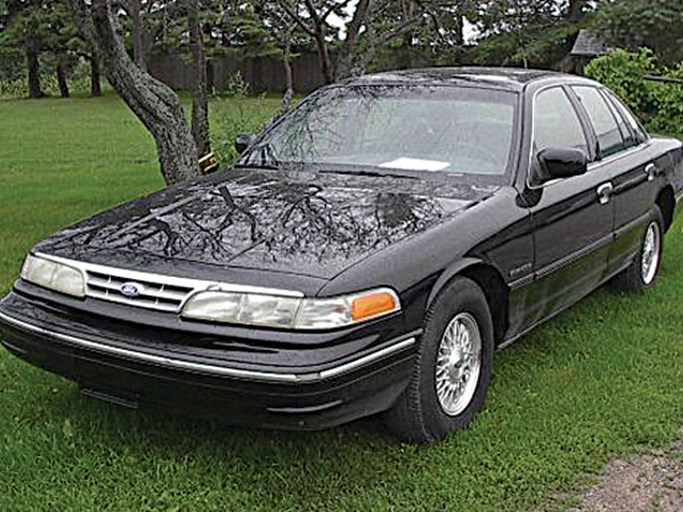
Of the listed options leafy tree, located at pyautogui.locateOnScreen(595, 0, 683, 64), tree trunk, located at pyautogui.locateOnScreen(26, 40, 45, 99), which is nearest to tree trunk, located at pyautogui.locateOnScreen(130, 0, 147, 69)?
leafy tree, located at pyautogui.locateOnScreen(595, 0, 683, 64)

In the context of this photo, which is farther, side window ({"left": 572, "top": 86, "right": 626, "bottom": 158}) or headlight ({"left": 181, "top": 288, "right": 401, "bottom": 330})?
side window ({"left": 572, "top": 86, "right": 626, "bottom": 158})

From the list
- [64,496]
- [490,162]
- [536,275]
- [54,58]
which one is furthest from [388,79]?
[54,58]

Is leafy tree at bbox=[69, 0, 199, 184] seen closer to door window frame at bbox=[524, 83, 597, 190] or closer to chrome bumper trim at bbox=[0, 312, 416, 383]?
door window frame at bbox=[524, 83, 597, 190]

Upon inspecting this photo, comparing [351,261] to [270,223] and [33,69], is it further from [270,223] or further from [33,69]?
[33,69]

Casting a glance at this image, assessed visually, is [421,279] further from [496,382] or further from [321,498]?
[496,382]

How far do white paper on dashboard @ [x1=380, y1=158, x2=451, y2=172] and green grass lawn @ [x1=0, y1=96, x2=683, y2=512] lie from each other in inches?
43.9

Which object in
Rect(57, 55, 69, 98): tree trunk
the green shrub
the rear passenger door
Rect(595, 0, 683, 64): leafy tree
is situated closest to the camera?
the rear passenger door

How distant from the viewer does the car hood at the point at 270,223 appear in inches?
134

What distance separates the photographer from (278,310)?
3.15 m

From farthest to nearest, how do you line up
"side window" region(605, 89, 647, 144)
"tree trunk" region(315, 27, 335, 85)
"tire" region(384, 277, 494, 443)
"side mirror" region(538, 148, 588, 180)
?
"tree trunk" region(315, 27, 335, 85)
"side window" region(605, 89, 647, 144)
"side mirror" region(538, 148, 588, 180)
"tire" region(384, 277, 494, 443)

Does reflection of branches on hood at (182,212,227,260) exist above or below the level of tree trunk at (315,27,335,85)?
below

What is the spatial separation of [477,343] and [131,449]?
1.55m

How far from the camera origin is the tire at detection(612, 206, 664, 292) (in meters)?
6.05

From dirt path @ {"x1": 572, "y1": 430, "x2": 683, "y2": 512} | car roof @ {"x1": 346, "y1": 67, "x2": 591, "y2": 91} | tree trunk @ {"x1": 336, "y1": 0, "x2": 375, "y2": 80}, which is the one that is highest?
tree trunk @ {"x1": 336, "y1": 0, "x2": 375, "y2": 80}
